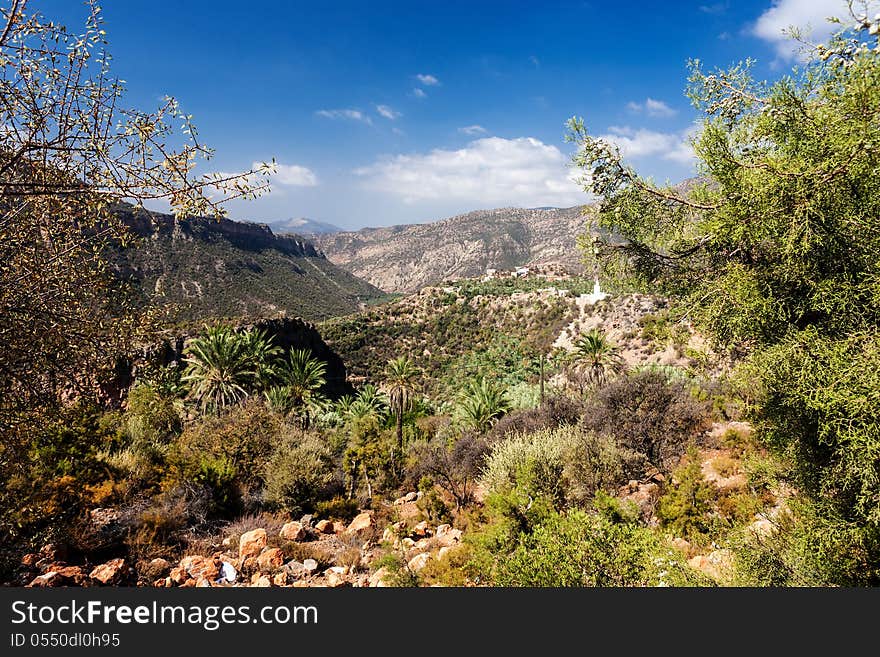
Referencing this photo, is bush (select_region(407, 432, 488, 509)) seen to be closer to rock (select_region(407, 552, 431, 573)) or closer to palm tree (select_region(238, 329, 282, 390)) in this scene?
Answer: rock (select_region(407, 552, 431, 573))

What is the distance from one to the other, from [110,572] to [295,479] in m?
5.46

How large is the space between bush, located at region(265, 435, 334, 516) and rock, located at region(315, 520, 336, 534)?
1384 mm

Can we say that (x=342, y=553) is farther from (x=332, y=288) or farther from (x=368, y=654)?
(x=332, y=288)

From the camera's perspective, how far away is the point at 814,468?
13.6 feet

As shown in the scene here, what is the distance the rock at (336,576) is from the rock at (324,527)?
8.87 ft

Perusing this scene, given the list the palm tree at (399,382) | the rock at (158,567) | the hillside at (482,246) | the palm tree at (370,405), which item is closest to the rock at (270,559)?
the rock at (158,567)

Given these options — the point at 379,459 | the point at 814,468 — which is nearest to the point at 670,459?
the point at 814,468

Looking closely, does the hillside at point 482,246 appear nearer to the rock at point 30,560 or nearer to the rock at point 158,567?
the rock at point 158,567

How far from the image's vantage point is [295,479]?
40.8ft

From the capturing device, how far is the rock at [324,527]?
1114 cm

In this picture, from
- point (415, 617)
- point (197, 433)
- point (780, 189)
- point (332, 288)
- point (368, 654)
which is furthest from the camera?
point (332, 288)

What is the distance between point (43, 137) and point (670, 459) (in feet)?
49.6

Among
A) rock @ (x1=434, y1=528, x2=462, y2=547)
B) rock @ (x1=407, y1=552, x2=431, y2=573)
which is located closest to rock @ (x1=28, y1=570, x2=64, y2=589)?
rock @ (x1=407, y1=552, x2=431, y2=573)

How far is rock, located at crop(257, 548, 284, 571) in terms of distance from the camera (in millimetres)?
8344
